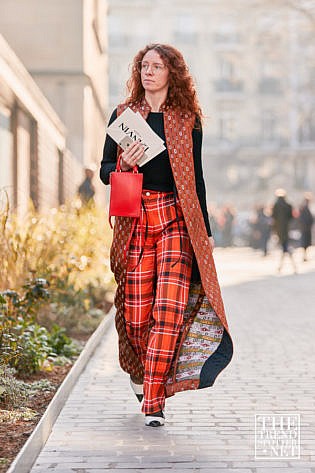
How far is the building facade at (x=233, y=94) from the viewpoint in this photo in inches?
2948

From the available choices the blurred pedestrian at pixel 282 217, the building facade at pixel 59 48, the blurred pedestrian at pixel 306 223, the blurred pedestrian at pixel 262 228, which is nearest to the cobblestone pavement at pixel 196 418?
the blurred pedestrian at pixel 282 217

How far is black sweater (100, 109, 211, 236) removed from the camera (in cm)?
587

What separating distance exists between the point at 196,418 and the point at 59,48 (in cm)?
→ 2298

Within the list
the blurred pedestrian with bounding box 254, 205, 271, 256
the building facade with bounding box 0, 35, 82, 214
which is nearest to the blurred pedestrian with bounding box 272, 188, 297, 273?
the building facade with bounding box 0, 35, 82, 214

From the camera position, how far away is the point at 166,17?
7894 cm

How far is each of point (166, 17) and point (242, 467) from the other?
7590 cm

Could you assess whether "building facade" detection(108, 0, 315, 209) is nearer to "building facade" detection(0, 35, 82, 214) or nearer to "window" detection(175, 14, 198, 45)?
"window" detection(175, 14, 198, 45)

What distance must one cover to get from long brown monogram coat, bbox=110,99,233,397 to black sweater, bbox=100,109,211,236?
0.16ft

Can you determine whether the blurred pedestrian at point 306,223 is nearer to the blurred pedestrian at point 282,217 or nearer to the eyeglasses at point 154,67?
the blurred pedestrian at point 282,217

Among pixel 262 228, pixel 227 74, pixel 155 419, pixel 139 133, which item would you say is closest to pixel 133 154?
pixel 139 133

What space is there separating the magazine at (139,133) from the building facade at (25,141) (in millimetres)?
7683

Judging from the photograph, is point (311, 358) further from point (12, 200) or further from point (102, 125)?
point (102, 125)

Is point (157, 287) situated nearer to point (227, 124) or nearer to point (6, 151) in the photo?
point (6, 151)

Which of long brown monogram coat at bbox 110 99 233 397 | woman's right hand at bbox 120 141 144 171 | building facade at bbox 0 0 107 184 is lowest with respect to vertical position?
long brown monogram coat at bbox 110 99 233 397
